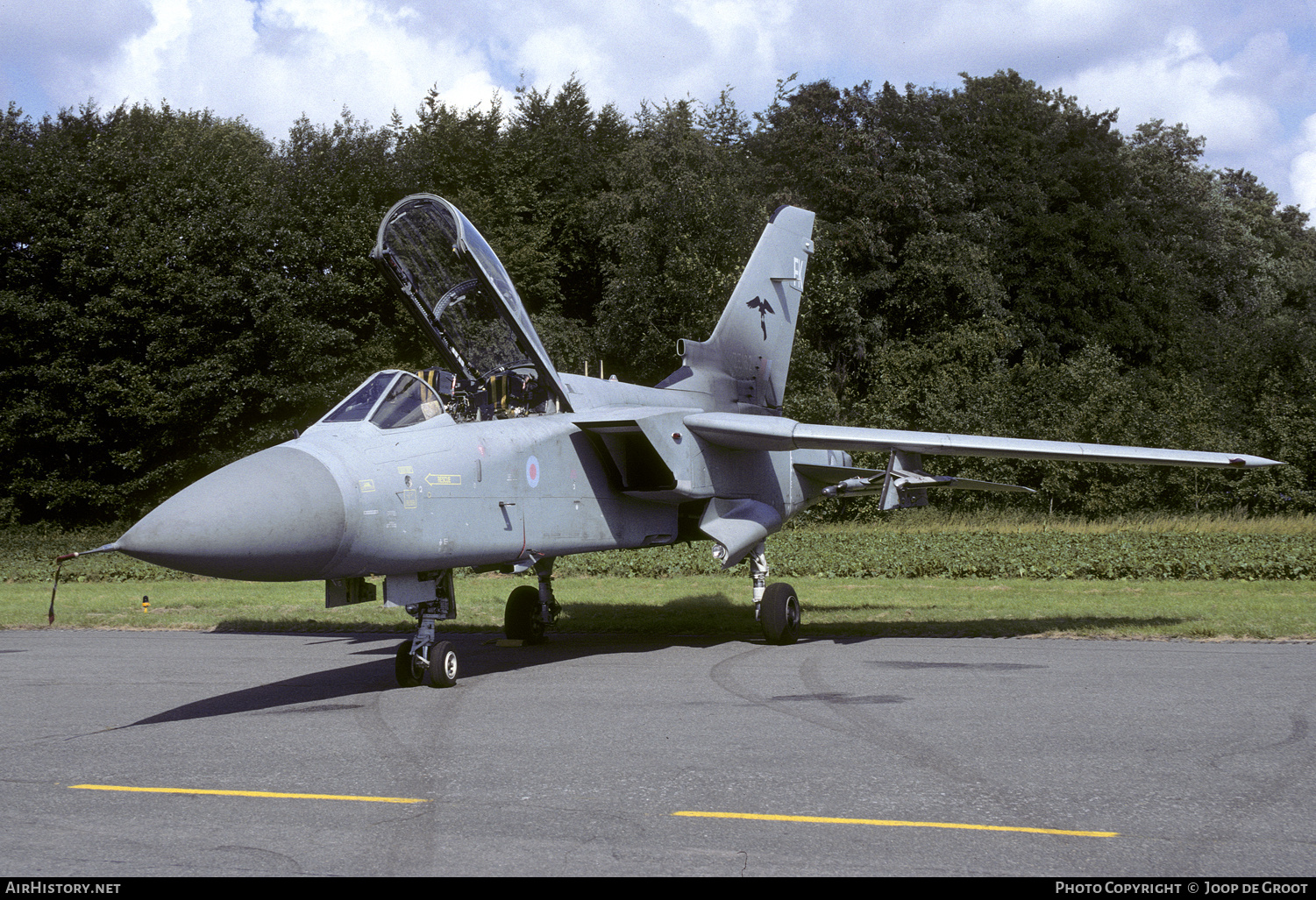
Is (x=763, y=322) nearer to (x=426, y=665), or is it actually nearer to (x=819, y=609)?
(x=819, y=609)

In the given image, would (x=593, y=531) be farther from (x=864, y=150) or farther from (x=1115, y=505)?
(x=864, y=150)

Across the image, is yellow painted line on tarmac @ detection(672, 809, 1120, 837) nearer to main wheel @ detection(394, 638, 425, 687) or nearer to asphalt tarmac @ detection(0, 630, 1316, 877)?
asphalt tarmac @ detection(0, 630, 1316, 877)

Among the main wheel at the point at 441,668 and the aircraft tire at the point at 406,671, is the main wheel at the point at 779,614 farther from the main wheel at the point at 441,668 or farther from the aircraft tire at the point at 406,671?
the aircraft tire at the point at 406,671

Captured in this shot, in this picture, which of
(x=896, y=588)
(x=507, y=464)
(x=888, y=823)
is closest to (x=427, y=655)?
(x=507, y=464)

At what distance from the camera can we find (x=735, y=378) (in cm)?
1526

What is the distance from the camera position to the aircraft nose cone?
6668 mm

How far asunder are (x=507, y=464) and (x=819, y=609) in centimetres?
876

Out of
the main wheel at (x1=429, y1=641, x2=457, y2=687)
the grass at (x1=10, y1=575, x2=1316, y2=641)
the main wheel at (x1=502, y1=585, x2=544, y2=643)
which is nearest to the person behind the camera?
the main wheel at (x1=429, y1=641, x2=457, y2=687)

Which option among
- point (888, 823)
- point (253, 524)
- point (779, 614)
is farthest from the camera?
point (779, 614)

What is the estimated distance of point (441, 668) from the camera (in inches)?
369

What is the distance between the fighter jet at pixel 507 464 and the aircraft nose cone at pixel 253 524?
14mm

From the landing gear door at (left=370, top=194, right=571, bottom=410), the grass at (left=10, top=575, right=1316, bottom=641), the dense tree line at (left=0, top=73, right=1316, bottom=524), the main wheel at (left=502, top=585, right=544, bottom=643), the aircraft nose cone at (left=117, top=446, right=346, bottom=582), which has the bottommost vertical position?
the grass at (left=10, top=575, right=1316, bottom=641)

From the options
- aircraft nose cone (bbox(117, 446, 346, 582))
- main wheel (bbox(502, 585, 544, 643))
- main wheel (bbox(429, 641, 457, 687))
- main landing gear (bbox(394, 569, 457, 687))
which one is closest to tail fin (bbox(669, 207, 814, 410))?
main wheel (bbox(502, 585, 544, 643))

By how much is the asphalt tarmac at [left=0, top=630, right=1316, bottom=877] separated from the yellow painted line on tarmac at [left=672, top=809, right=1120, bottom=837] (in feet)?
0.07
